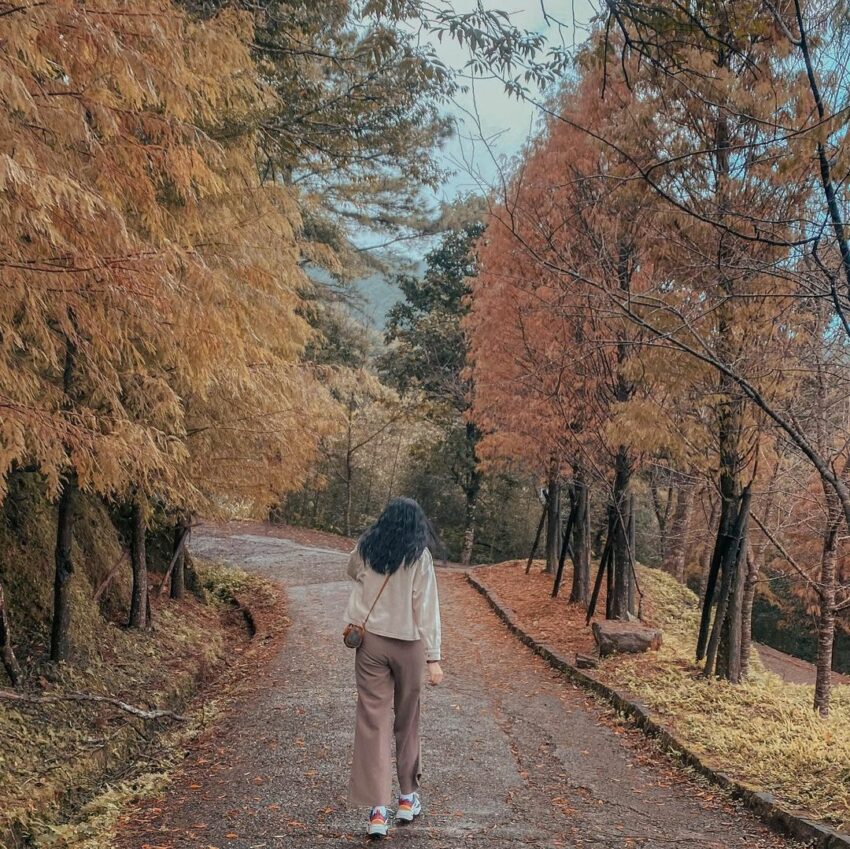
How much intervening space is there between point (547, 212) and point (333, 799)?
22.5ft

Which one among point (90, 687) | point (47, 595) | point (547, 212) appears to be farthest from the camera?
point (547, 212)

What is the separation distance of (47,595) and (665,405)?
20.1 ft

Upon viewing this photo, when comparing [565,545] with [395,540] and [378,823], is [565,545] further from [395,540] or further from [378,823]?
[378,823]

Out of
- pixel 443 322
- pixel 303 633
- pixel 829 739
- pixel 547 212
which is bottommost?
pixel 303 633

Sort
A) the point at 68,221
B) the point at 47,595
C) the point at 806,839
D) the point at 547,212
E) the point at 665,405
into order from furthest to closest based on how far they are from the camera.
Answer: the point at 547,212
the point at 665,405
the point at 47,595
the point at 806,839
the point at 68,221

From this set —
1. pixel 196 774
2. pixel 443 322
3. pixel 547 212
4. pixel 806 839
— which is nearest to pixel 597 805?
pixel 806 839

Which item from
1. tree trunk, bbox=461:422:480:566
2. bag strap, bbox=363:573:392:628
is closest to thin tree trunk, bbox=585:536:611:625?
bag strap, bbox=363:573:392:628

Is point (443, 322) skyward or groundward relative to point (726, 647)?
skyward

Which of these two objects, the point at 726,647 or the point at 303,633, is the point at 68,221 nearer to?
the point at 726,647

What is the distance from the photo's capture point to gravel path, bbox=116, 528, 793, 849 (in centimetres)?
403

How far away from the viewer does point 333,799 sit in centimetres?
450

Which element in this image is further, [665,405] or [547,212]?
[547,212]

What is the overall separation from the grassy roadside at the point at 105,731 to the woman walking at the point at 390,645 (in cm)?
151

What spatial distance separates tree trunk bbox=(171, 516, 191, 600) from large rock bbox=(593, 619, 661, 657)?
5617 mm
